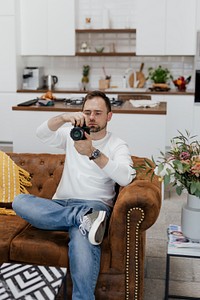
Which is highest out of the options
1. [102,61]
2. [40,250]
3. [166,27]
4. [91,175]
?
[166,27]

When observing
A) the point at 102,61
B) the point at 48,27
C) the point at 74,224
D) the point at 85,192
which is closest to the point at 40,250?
the point at 74,224

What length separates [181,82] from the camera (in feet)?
21.2

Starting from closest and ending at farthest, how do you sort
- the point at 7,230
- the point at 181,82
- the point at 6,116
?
the point at 7,230 < the point at 181,82 < the point at 6,116

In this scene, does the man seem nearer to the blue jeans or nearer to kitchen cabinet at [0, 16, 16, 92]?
the blue jeans

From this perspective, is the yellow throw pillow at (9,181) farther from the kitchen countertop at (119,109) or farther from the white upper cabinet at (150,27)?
the white upper cabinet at (150,27)

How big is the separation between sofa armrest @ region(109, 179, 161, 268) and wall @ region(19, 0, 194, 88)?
14.9 feet

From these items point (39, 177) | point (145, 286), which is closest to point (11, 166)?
point (39, 177)

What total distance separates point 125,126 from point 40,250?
7.33 ft

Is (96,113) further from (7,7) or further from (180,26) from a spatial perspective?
(7,7)

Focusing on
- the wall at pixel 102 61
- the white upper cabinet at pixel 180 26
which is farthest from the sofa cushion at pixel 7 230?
the wall at pixel 102 61

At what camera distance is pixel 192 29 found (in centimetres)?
628

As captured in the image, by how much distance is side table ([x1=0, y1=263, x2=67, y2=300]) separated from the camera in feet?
6.13

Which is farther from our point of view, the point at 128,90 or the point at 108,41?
the point at 108,41

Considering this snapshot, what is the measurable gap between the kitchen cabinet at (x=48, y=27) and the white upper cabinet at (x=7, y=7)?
0.22 meters
